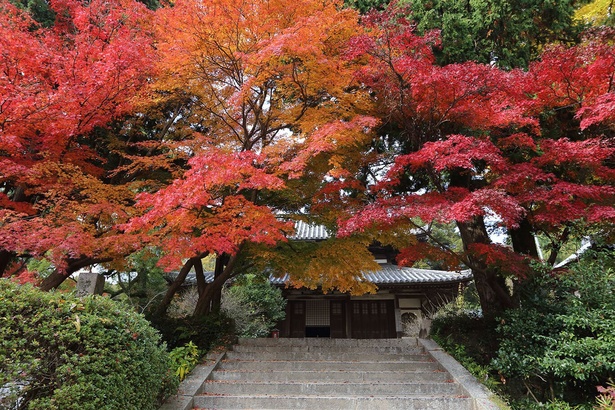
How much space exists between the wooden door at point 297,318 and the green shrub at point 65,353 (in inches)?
511

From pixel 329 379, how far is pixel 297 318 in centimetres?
1028

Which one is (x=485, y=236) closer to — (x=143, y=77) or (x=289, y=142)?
(x=289, y=142)

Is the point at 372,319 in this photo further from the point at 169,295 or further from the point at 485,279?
the point at 169,295

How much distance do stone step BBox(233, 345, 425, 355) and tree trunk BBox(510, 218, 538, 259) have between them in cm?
355

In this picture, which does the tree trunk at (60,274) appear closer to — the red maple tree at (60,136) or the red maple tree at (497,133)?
the red maple tree at (60,136)

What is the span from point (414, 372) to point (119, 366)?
18.5 ft

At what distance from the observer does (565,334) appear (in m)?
5.84

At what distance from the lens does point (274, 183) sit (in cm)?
649

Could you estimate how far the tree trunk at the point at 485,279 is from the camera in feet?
26.9

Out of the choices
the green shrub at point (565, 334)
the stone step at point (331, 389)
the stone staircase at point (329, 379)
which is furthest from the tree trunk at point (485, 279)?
the stone step at point (331, 389)

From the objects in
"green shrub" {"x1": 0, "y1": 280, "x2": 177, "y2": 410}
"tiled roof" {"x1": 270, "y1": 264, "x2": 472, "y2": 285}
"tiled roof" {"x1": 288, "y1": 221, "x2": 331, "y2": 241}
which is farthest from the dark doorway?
"green shrub" {"x1": 0, "y1": 280, "x2": 177, "y2": 410}

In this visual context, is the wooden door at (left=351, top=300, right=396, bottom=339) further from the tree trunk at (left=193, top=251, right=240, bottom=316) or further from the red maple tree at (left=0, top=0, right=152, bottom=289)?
the red maple tree at (left=0, top=0, right=152, bottom=289)

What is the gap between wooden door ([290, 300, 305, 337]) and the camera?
17.2 meters

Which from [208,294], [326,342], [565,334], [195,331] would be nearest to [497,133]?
[565,334]
